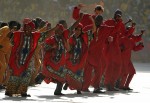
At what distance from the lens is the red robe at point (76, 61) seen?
1055cm

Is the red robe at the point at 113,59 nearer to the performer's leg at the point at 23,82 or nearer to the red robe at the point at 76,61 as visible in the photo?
the red robe at the point at 76,61

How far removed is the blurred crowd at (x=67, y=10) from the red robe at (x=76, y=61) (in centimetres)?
1655

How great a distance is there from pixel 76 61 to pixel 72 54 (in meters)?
0.17

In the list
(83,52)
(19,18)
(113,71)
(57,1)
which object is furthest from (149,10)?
(83,52)

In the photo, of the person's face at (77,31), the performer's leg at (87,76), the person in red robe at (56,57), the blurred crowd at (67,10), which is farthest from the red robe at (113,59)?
the blurred crowd at (67,10)

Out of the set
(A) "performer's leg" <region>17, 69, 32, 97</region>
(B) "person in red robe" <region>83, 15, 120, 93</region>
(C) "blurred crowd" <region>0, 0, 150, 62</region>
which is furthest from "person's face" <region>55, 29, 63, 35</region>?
(C) "blurred crowd" <region>0, 0, 150, 62</region>

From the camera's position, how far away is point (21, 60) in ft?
31.2

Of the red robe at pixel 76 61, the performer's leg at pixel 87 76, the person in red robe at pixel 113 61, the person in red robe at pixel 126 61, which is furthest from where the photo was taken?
the person in red robe at pixel 126 61

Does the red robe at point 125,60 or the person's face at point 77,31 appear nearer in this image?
the person's face at point 77,31

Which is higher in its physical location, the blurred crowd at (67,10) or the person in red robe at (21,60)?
the blurred crowd at (67,10)

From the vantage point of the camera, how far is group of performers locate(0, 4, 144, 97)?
31.2 ft

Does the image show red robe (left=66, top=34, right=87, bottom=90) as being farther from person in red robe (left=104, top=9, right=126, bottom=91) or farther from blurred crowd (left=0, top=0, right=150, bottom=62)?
blurred crowd (left=0, top=0, right=150, bottom=62)

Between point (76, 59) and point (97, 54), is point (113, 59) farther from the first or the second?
point (76, 59)

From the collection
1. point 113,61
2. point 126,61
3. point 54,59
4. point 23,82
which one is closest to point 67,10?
point 126,61
